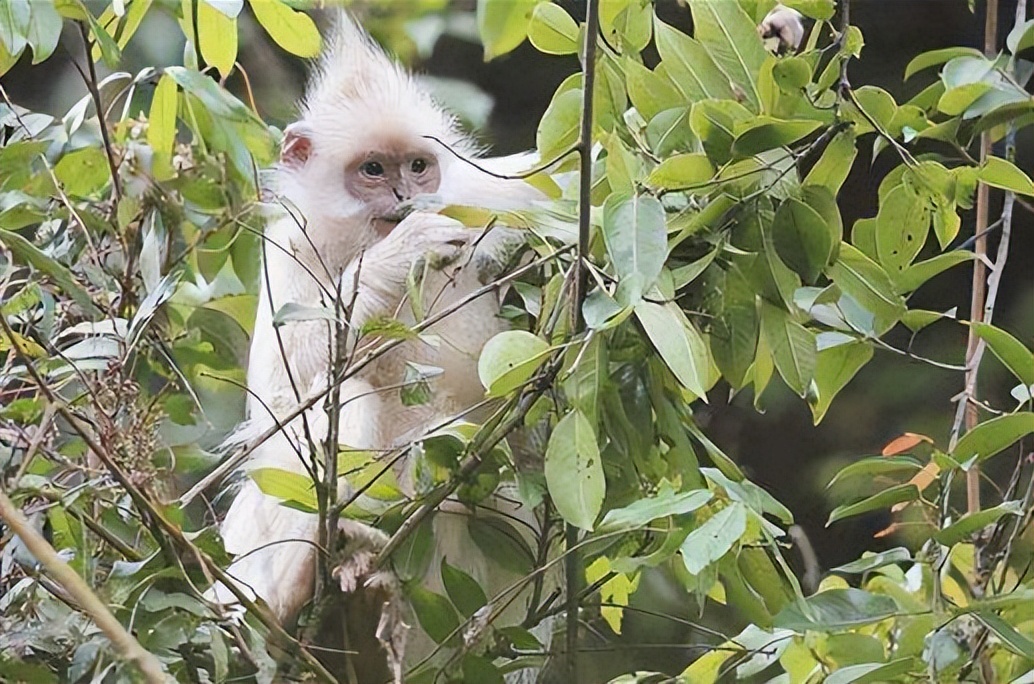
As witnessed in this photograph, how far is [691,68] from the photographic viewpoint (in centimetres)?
78

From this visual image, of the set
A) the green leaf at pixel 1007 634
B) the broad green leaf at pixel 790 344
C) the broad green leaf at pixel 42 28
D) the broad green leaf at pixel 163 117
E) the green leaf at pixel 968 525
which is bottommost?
the green leaf at pixel 1007 634

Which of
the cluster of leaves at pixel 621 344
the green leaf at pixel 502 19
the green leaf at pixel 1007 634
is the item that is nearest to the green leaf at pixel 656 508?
the cluster of leaves at pixel 621 344

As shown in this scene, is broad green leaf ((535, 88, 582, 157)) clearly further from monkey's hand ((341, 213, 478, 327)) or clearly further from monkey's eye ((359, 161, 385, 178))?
monkey's eye ((359, 161, 385, 178))

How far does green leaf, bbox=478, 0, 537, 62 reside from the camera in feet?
2.44

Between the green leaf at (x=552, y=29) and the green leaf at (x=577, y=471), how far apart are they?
28cm

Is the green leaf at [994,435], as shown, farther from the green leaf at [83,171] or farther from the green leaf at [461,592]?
the green leaf at [83,171]

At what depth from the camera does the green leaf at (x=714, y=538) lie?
688 mm

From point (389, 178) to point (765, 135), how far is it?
1.77 ft

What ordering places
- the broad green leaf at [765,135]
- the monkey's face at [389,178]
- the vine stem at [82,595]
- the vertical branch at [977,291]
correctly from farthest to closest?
1. the monkey's face at [389,178]
2. the vertical branch at [977,291]
3. the broad green leaf at [765,135]
4. the vine stem at [82,595]

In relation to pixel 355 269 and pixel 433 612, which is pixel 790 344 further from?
pixel 355 269

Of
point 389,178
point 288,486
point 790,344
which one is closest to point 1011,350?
point 790,344

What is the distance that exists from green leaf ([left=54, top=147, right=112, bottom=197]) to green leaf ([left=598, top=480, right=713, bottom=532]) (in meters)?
0.53

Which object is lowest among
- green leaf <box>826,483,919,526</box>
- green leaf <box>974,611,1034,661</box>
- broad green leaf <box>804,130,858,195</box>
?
green leaf <box>974,611,1034,661</box>

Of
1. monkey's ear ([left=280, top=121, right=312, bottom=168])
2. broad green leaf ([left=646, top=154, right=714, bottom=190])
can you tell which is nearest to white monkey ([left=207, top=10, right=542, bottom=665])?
monkey's ear ([left=280, top=121, right=312, bottom=168])
